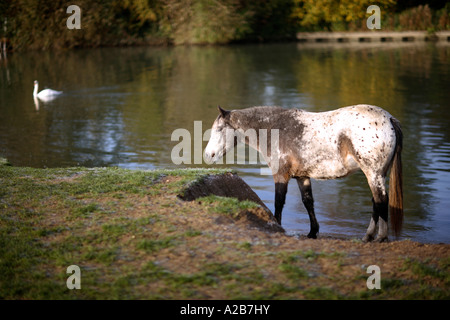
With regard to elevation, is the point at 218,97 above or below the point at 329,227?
above

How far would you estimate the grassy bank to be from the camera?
4.79m

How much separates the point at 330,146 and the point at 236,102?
13.8 meters

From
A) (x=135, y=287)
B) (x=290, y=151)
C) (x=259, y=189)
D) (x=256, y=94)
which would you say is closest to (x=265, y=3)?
(x=256, y=94)

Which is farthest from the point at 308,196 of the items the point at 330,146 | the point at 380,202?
the point at 380,202

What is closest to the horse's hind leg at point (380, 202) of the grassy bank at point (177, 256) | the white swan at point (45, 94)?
the grassy bank at point (177, 256)

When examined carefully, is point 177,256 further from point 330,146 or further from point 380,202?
point 380,202

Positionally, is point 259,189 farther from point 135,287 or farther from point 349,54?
point 349,54

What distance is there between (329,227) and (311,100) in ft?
41.1

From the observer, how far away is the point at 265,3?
1879 inches

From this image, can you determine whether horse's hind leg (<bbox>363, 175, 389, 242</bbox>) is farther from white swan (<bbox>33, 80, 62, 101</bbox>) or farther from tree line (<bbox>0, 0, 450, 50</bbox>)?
tree line (<bbox>0, 0, 450, 50</bbox>)

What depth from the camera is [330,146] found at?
23.5 ft

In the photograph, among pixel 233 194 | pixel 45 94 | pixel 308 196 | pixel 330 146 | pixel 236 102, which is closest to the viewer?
pixel 330 146

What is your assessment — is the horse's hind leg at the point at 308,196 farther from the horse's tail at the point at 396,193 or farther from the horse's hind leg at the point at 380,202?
the horse's tail at the point at 396,193

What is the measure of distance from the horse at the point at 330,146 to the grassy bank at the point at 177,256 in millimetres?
922
